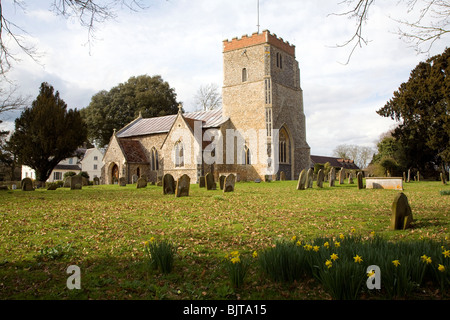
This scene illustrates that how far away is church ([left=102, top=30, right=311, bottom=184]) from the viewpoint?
97.2 feet

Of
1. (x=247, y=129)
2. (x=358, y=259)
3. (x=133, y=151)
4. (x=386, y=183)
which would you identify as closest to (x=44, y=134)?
(x=133, y=151)

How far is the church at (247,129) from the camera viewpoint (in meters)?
29.6

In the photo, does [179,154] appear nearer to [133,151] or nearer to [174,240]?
[133,151]

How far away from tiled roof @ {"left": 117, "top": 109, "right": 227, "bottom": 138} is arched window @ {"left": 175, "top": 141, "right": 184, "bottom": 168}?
3149 millimetres

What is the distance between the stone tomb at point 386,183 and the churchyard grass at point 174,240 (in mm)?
7062

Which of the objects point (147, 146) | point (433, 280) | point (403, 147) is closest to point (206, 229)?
point (433, 280)

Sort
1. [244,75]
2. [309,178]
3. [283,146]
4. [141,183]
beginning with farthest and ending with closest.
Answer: [283,146] → [244,75] → [141,183] → [309,178]

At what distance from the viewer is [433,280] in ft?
10.6

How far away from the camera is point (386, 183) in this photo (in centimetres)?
1605

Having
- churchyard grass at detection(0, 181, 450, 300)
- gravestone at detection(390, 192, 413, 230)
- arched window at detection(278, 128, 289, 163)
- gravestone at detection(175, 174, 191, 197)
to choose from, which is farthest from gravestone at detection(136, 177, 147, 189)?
gravestone at detection(390, 192, 413, 230)

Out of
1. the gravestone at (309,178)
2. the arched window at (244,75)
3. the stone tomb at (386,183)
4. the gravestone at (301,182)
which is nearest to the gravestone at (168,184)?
the gravestone at (301,182)

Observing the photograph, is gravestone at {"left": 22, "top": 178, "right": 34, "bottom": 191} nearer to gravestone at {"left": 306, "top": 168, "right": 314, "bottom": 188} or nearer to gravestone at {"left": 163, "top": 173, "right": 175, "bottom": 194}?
gravestone at {"left": 163, "top": 173, "right": 175, "bottom": 194}

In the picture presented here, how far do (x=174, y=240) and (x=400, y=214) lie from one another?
13.8 feet

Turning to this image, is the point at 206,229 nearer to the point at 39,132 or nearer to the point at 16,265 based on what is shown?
the point at 16,265
